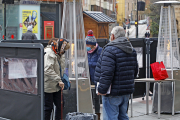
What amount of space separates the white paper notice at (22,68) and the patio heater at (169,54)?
442cm

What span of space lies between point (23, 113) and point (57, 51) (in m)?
1.56

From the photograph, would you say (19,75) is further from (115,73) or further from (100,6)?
(100,6)

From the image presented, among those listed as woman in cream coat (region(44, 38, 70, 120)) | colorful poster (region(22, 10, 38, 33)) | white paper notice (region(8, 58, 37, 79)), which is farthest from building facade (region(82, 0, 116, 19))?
white paper notice (region(8, 58, 37, 79))

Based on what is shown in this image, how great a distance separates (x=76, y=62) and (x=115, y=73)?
1184 mm

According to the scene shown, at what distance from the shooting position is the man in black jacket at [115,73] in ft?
14.4

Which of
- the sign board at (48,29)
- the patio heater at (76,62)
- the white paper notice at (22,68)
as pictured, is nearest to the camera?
the white paper notice at (22,68)

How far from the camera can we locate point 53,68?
5.07 metres

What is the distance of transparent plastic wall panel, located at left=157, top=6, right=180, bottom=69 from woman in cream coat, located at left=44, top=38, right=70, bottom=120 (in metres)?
3.27

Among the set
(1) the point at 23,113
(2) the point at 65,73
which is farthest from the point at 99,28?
(1) the point at 23,113

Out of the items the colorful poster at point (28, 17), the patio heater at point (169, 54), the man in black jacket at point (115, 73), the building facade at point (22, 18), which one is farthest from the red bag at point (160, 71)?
the colorful poster at point (28, 17)

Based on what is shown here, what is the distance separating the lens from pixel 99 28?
2602 centimetres

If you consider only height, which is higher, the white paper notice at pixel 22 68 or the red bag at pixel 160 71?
the white paper notice at pixel 22 68

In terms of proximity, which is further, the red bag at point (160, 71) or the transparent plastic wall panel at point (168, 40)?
the transparent plastic wall panel at point (168, 40)

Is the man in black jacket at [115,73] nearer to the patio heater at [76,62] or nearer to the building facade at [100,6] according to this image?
the patio heater at [76,62]
